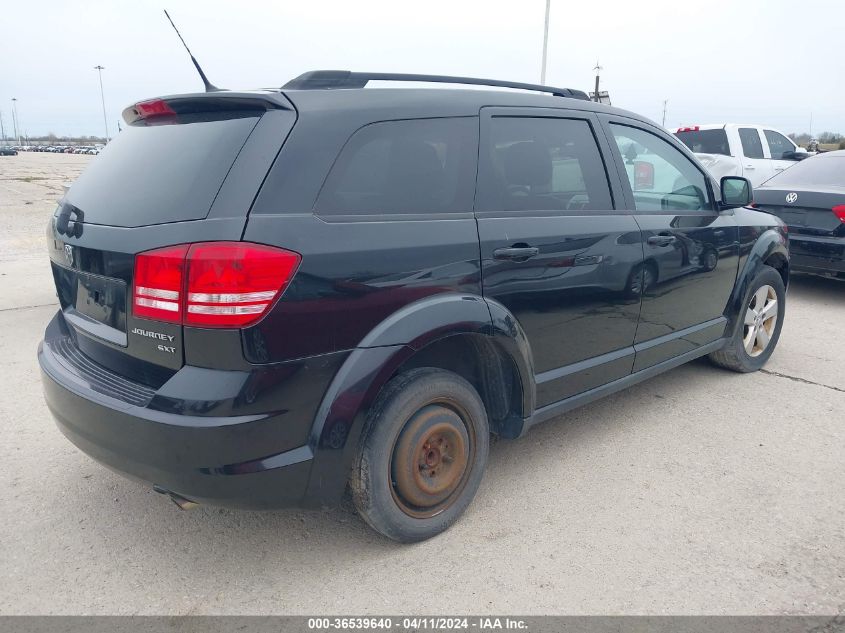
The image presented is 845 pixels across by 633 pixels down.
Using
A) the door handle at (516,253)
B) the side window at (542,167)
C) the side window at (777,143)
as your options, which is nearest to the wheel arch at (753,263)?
the side window at (542,167)

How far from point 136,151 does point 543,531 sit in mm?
2291

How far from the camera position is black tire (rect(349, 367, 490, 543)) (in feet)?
8.26

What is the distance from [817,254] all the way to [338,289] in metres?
6.43

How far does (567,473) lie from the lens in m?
3.37

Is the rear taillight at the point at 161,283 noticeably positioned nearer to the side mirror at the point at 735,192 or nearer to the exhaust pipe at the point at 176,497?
the exhaust pipe at the point at 176,497

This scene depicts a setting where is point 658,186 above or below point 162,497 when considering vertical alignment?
above

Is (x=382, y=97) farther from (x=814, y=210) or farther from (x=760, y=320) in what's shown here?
(x=814, y=210)

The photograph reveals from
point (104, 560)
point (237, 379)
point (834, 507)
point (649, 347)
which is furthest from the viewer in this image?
point (649, 347)

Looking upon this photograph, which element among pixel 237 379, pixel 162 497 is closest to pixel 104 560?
pixel 162 497

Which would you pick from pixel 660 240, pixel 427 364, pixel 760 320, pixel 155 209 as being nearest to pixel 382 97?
pixel 155 209

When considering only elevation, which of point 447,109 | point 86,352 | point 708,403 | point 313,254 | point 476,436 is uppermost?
point 447,109

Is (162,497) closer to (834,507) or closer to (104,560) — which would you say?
(104,560)

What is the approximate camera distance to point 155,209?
233 centimetres

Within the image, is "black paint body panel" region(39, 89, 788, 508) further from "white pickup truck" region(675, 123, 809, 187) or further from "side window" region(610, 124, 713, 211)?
"white pickup truck" region(675, 123, 809, 187)
